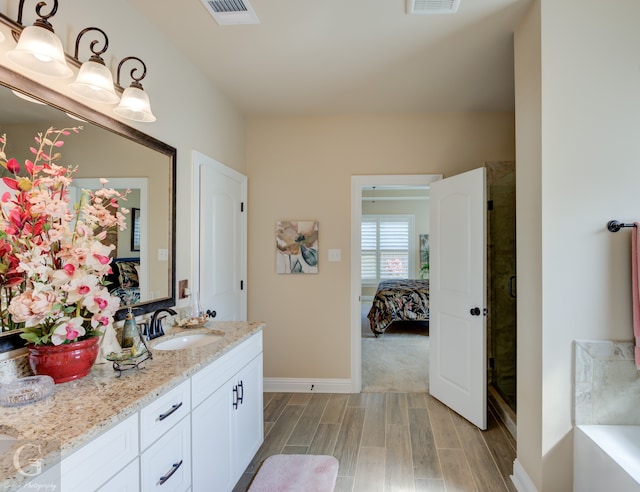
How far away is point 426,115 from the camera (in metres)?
3.45

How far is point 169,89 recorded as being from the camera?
2.28 meters

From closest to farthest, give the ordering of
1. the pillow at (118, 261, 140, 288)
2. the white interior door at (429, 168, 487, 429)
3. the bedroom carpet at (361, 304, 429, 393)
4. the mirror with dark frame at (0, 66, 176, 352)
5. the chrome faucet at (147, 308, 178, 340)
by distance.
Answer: the mirror with dark frame at (0, 66, 176, 352) → the pillow at (118, 261, 140, 288) → the chrome faucet at (147, 308, 178, 340) → the white interior door at (429, 168, 487, 429) → the bedroom carpet at (361, 304, 429, 393)

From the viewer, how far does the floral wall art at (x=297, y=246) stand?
353cm

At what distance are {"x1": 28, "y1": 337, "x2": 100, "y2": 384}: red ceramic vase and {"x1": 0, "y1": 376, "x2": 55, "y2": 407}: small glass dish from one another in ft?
0.21

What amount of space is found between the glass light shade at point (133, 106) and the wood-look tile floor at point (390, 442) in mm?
2156

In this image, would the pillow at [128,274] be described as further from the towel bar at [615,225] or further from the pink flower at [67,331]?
the towel bar at [615,225]

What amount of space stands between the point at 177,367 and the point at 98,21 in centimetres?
166

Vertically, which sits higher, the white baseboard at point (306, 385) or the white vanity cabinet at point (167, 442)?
the white vanity cabinet at point (167, 442)

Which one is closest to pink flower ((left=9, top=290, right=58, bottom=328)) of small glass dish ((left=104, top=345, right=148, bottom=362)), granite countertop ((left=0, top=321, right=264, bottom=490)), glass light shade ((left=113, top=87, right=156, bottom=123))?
granite countertop ((left=0, top=321, right=264, bottom=490))

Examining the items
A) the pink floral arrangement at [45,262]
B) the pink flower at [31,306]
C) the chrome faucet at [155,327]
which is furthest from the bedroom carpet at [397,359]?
the pink flower at [31,306]

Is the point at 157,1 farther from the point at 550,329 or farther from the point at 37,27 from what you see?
the point at 550,329

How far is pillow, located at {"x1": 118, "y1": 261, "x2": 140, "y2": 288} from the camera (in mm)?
1868

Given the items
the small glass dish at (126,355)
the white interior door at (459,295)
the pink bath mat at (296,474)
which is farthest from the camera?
the white interior door at (459,295)

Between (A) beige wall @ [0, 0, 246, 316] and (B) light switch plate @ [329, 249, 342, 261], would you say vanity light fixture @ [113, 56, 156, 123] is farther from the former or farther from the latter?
(B) light switch plate @ [329, 249, 342, 261]
